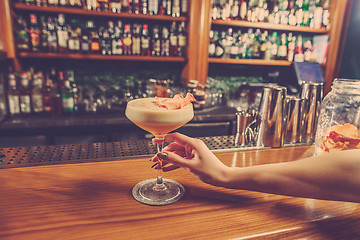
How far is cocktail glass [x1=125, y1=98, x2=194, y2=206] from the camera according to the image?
0.77m

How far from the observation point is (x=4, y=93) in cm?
237

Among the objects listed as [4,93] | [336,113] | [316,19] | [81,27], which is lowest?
[4,93]

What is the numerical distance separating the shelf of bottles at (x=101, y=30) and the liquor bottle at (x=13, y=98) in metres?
0.29

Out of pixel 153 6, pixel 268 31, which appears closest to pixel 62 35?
pixel 153 6

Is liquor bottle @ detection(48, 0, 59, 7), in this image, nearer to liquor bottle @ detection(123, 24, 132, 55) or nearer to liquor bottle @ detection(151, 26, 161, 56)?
liquor bottle @ detection(123, 24, 132, 55)

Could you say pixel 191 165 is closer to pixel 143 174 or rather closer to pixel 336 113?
pixel 143 174

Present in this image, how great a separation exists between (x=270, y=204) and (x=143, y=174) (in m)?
0.44

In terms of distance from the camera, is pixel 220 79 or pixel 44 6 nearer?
pixel 44 6

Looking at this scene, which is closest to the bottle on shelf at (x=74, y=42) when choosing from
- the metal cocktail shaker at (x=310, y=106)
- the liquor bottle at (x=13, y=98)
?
the liquor bottle at (x=13, y=98)

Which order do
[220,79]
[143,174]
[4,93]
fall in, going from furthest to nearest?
[220,79], [4,93], [143,174]

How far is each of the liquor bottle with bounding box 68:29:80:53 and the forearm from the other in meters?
2.43

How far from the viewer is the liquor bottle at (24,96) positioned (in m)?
2.34

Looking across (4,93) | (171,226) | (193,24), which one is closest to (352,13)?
(193,24)

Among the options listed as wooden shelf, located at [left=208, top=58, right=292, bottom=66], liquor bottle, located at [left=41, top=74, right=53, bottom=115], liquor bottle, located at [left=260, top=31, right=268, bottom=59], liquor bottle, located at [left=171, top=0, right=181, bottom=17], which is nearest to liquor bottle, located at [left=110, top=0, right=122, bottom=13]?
liquor bottle, located at [left=171, top=0, right=181, bottom=17]
